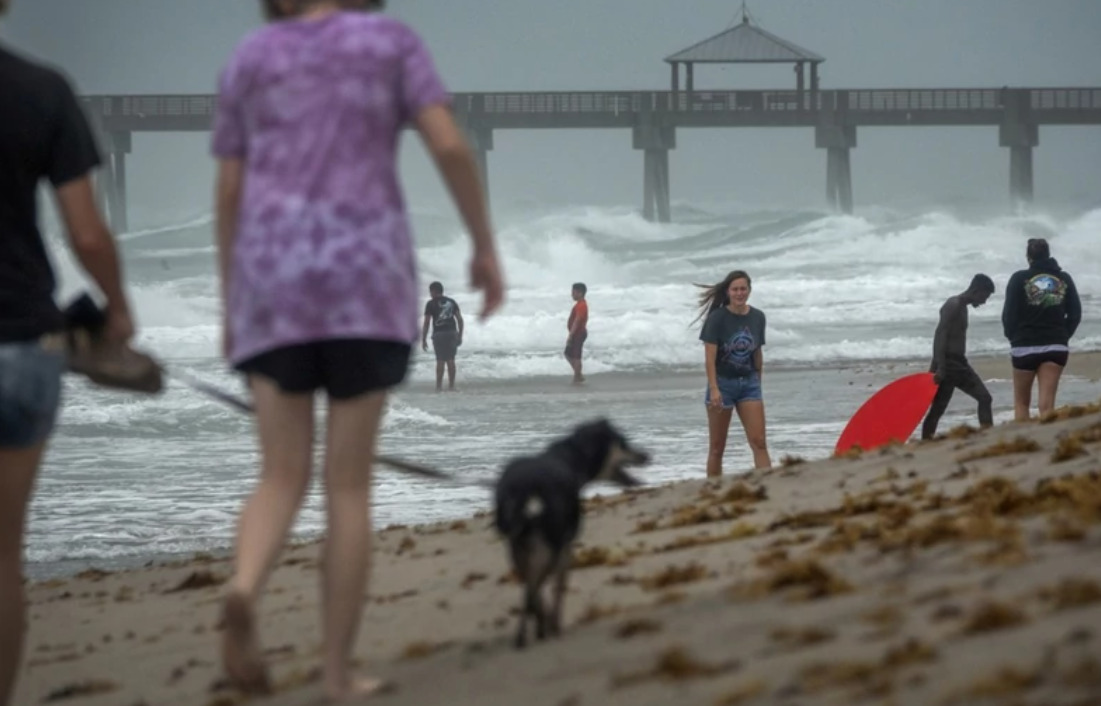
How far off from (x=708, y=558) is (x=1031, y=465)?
1.75 meters

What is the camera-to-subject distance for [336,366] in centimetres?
373

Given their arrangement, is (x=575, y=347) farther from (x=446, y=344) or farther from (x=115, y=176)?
(x=115, y=176)

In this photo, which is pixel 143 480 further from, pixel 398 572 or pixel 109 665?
pixel 109 665

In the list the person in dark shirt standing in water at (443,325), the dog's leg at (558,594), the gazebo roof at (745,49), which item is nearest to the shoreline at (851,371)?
the person in dark shirt standing in water at (443,325)

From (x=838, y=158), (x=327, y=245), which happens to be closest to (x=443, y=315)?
(x=327, y=245)

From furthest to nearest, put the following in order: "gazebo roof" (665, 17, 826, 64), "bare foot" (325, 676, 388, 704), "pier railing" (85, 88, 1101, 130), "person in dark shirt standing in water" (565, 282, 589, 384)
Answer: "gazebo roof" (665, 17, 826, 64), "pier railing" (85, 88, 1101, 130), "person in dark shirt standing in water" (565, 282, 589, 384), "bare foot" (325, 676, 388, 704)

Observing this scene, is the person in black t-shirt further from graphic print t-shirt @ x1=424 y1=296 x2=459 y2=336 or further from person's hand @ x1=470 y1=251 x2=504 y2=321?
graphic print t-shirt @ x1=424 y1=296 x2=459 y2=336

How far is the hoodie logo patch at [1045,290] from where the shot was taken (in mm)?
11719

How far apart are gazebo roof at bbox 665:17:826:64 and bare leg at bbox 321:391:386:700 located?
77.2 m

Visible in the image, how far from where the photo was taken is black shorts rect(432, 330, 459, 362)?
21859mm

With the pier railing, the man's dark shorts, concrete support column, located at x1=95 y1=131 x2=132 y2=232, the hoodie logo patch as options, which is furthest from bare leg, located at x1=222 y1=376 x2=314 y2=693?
concrete support column, located at x1=95 y1=131 x2=132 y2=232

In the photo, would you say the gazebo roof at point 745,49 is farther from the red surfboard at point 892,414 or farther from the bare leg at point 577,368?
the red surfboard at point 892,414

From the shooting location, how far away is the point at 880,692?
10.7 feet

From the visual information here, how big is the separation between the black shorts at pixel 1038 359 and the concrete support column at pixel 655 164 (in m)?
58.6
